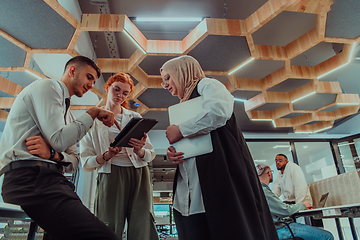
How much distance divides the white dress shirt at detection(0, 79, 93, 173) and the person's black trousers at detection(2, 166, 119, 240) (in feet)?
0.29

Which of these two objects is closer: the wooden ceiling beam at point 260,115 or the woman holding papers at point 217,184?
the woman holding papers at point 217,184

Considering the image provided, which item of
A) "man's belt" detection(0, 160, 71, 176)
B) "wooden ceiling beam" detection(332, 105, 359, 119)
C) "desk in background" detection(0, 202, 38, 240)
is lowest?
"desk in background" detection(0, 202, 38, 240)

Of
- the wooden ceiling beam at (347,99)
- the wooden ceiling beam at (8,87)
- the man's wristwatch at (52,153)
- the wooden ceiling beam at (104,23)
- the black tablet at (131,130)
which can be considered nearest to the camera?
the man's wristwatch at (52,153)

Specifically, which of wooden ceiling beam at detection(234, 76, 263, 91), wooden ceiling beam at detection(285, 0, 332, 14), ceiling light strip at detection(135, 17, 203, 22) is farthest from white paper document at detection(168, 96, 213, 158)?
wooden ceiling beam at detection(234, 76, 263, 91)

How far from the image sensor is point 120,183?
1.49 meters

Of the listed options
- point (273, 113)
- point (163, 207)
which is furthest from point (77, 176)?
point (163, 207)

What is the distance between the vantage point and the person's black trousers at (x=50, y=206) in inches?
36.9

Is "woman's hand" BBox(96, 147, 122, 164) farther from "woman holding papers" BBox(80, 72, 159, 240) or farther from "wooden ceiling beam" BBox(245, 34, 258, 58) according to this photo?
"wooden ceiling beam" BBox(245, 34, 258, 58)

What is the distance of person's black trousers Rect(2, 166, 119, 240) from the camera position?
36.9 inches

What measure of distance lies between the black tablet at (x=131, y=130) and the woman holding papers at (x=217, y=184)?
25cm

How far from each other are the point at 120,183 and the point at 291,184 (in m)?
3.32

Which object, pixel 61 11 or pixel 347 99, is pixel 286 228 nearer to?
pixel 61 11

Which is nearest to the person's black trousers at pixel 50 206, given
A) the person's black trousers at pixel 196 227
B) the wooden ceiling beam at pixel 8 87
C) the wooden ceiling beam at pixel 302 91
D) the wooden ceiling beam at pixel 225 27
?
the person's black trousers at pixel 196 227

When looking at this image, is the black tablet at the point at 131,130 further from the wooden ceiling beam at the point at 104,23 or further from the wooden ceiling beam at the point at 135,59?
the wooden ceiling beam at the point at 135,59
